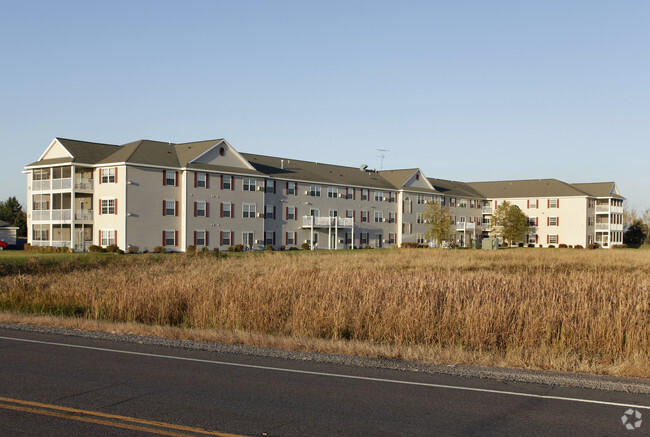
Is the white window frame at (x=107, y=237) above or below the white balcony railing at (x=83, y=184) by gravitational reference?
below

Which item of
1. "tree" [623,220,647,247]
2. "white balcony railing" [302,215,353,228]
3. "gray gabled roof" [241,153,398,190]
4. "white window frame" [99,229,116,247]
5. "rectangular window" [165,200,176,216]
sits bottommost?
"tree" [623,220,647,247]

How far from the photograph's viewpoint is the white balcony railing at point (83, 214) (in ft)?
165

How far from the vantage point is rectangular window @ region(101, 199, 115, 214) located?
49.4 m

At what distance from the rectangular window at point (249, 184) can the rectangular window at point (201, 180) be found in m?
4.46

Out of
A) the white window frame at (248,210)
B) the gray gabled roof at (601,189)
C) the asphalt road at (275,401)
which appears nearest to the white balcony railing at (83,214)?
the white window frame at (248,210)

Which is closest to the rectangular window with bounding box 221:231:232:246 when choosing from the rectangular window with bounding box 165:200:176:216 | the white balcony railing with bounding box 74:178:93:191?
the rectangular window with bounding box 165:200:176:216

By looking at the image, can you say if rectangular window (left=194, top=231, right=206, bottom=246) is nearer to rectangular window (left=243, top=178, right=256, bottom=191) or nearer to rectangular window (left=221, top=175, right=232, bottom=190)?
rectangular window (left=221, top=175, right=232, bottom=190)

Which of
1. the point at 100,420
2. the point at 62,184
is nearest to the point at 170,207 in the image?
the point at 62,184

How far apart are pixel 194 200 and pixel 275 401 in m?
46.1

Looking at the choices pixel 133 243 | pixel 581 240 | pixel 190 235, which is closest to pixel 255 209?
pixel 190 235

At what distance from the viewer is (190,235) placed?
51781mm

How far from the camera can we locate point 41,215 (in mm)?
51969

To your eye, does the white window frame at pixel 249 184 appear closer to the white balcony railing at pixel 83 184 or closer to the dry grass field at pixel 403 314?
the white balcony railing at pixel 83 184

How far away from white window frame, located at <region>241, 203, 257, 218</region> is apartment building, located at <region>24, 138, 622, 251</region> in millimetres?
93
